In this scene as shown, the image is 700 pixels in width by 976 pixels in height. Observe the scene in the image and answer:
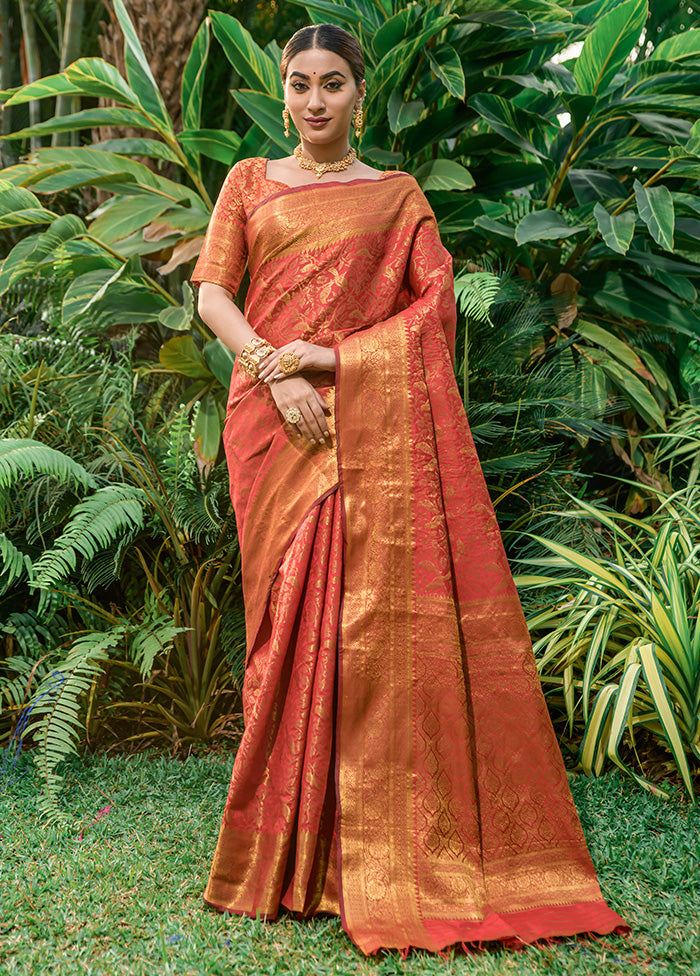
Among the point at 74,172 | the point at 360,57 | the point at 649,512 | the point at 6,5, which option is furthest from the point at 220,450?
the point at 6,5

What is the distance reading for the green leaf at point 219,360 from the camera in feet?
9.96

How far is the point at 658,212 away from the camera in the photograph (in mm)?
2951

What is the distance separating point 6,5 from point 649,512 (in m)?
5.21

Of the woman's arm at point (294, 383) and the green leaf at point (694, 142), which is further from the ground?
the green leaf at point (694, 142)

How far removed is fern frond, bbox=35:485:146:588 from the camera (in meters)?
2.60

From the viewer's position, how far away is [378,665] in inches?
72.7

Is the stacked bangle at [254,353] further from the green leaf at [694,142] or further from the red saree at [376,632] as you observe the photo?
the green leaf at [694,142]

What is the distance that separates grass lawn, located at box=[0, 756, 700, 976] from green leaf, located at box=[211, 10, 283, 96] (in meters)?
2.59

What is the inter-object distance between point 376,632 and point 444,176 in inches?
73.7

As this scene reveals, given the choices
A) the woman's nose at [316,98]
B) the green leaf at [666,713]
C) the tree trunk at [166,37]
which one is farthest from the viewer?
the tree trunk at [166,37]

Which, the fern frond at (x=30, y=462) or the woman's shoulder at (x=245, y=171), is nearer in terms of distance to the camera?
the woman's shoulder at (x=245, y=171)

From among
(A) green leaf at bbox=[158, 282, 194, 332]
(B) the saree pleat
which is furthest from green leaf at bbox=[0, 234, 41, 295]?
(B) the saree pleat

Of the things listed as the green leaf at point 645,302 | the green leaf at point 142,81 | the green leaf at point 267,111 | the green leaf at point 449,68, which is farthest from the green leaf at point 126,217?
the green leaf at point 645,302

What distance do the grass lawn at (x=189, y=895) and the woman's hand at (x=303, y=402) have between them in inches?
43.0
